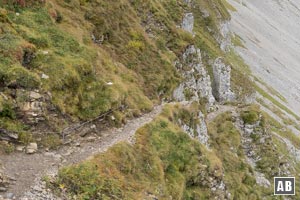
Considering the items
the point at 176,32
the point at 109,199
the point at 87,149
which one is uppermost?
the point at 176,32

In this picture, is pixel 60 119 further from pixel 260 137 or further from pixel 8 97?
pixel 260 137

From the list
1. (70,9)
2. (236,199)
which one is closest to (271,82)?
(236,199)

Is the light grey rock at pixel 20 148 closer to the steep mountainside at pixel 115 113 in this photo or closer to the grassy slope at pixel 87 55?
the steep mountainside at pixel 115 113

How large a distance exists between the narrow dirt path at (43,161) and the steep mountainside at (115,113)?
0.09 m

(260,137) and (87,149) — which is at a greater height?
(260,137)

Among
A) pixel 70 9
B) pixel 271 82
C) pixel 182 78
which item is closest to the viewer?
pixel 70 9

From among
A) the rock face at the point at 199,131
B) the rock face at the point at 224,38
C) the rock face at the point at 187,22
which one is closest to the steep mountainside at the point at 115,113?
the rock face at the point at 199,131

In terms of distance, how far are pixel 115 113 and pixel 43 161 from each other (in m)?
9.50

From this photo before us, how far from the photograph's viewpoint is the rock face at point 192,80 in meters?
50.7

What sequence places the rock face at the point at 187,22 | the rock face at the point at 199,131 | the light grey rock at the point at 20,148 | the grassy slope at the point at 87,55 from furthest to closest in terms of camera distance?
the rock face at the point at 187,22 → the rock face at the point at 199,131 → the grassy slope at the point at 87,55 → the light grey rock at the point at 20,148

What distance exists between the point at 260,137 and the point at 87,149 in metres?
33.1

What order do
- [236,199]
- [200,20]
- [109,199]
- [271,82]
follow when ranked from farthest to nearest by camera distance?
[271,82] → [200,20] → [236,199] → [109,199]

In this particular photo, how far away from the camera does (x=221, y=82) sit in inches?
2876

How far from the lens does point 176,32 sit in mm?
55844
